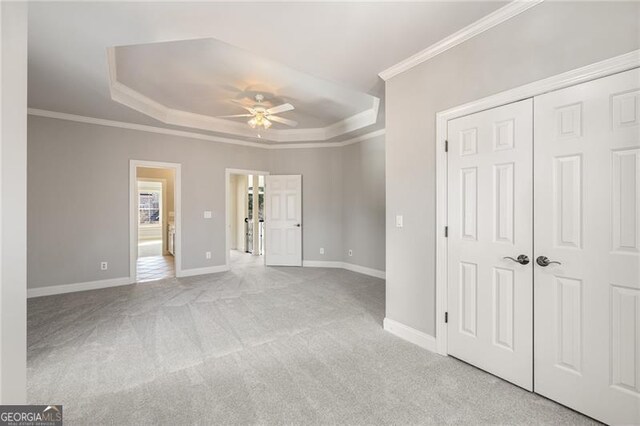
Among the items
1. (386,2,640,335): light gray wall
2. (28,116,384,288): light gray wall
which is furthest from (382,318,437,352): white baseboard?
(28,116,384,288): light gray wall

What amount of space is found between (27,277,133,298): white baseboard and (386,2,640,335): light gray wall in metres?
4.41

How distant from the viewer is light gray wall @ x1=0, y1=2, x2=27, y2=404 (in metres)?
0.92

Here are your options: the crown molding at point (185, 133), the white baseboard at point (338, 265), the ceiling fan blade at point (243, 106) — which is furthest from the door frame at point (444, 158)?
the white baseboard at point (338, 265)

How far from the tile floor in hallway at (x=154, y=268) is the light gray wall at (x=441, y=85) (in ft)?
14.5

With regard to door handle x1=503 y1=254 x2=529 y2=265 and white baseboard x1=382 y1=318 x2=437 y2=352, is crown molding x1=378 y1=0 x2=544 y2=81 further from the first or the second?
white baseboard x1=382 y1=318 x2=437 y2=352

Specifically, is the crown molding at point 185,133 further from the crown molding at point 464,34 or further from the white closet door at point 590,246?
the white closet door at point 590,246

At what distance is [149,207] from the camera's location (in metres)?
11.3

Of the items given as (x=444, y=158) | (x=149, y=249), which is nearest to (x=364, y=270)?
(x=444, y=158)

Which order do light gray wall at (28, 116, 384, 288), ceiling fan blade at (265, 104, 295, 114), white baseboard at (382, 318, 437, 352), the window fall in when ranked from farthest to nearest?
the window < light gray wall at (28, 116, 384, 288) < ceiling fan blade at (265, 104, 295, 114) < white baseboard at (382, 318, 437, 352)

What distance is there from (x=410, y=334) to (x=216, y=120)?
15.6 ft

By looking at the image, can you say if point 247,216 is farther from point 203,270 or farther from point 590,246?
point 590,246

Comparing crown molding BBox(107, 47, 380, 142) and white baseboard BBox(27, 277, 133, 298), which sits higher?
crown molding BBox(107, 47, 380, 142)

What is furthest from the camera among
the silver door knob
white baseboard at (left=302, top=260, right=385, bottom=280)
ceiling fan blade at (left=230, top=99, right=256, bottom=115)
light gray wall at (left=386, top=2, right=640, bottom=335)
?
white baseboard at (left=302, top=260, right=385, bottom=280)

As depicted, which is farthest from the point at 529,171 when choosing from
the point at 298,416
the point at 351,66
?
the point at 298,416
